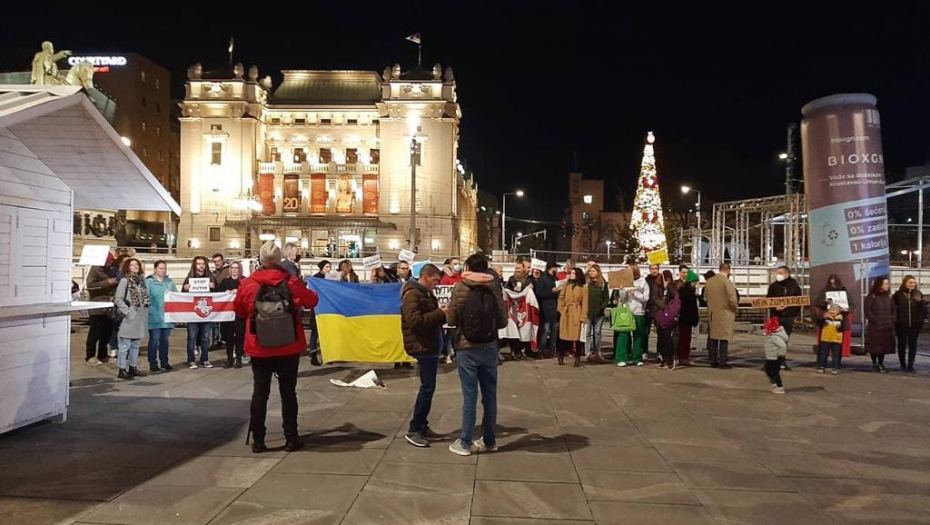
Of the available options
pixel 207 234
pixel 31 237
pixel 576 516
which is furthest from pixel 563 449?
pixel 207 234

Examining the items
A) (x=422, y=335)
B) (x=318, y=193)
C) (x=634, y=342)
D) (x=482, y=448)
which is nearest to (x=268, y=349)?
(x=422, y=335)

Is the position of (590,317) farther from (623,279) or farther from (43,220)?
(43,220)

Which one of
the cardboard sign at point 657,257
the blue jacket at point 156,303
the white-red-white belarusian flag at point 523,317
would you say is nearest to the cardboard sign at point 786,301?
the cardboard sign at point 657,257

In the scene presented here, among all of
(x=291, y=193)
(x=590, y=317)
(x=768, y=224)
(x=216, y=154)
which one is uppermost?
(x=216, y=154)

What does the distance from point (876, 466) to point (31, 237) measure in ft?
28.6

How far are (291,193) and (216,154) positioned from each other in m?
7.72

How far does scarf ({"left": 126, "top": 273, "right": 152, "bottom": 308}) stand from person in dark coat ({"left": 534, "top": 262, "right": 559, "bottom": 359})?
698 cm

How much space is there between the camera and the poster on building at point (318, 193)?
2438 inches

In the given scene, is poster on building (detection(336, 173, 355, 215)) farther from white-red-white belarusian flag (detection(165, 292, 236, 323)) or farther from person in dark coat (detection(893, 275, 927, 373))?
person in dark coat (detection(893, 275, 927, 373))

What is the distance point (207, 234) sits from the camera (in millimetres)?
60781

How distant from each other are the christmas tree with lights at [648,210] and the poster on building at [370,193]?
3390 cm

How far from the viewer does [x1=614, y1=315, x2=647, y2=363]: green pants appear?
12180 mm

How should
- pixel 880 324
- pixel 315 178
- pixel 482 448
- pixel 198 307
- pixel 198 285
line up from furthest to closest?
1. pixel 315 178
2. pixel 880 324
3. pixel 198 285
4. pixel 198 307
5. pixel 482 448

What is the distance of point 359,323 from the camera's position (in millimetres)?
11047
